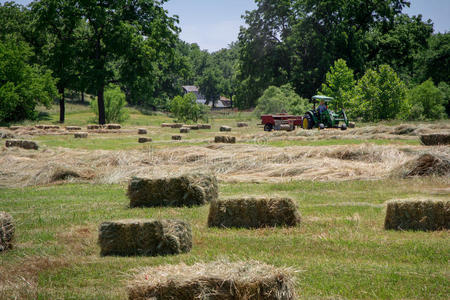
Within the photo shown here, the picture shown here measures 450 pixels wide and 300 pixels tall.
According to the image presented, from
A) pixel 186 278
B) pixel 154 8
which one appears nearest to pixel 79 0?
pixel 154 8

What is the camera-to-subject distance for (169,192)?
11742 mm

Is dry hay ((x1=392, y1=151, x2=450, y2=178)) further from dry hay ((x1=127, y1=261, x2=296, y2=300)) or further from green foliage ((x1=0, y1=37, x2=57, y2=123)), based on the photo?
green foliage ((x1=0, y1=37, x2=57, y2=123))

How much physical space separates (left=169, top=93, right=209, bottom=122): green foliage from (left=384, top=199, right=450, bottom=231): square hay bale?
43.9 meters

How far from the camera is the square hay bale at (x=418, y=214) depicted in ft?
28.0

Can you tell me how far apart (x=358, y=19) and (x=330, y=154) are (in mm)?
62175

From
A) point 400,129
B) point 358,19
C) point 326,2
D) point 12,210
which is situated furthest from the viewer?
point 358,19

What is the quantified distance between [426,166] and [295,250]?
7.80 m

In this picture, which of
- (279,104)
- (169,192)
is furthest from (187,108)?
(169,192)

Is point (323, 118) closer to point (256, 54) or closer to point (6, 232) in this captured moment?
point (6, 232)

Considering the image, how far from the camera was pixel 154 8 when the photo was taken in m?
56.1

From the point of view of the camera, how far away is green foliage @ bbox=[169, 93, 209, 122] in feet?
172

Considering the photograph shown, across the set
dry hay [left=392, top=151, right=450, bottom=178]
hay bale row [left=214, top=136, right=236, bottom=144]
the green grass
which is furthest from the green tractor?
the green grass

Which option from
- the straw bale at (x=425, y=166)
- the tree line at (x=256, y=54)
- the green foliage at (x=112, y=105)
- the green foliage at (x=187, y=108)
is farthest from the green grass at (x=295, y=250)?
the green foliage at (x=112, y=105)

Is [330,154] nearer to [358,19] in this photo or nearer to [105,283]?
[105,283]
